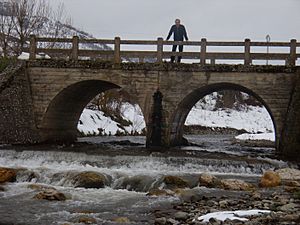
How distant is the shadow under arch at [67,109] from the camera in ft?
76.6

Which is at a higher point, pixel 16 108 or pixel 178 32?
pixel 178 32

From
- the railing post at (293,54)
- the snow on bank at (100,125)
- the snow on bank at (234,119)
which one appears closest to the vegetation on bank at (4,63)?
the snow on bank at (100,125)

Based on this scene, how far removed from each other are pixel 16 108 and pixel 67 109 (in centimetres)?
374

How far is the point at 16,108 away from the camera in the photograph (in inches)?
864

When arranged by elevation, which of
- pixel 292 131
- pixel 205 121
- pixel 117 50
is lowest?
pixel 205 121

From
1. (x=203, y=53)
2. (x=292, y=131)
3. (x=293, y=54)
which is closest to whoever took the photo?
(x=292, y=131)

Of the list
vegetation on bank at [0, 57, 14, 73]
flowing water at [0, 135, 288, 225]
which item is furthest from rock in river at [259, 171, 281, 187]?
vegetation on bank at [0, 57, 14, 73]

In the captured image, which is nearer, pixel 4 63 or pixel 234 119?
pixel 4 63

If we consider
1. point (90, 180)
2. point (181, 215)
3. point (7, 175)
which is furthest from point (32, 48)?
point (181, 215)

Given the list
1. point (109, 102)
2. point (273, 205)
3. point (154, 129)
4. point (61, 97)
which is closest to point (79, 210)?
point (273, 205)

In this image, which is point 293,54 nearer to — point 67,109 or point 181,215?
point 67,109

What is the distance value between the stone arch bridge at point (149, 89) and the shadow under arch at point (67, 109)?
70 millimetres

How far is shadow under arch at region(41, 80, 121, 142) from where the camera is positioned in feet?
76.6

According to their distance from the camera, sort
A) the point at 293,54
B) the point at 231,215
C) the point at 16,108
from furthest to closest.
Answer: the point at 16,108 → the point at 293,54 → the point at 231,215
